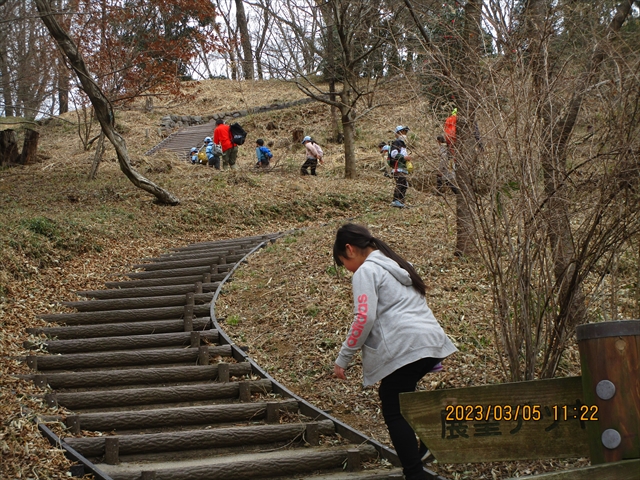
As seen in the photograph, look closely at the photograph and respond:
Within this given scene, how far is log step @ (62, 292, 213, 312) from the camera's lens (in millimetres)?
8922

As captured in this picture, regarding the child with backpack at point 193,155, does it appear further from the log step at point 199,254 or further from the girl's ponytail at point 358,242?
the girl's ponytail at point 358,242

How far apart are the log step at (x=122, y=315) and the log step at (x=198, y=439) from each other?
3181 mm

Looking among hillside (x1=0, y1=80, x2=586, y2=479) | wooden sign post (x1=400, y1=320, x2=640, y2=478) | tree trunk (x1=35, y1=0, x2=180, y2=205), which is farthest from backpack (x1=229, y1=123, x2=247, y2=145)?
wooden sign post (x1=400, y1=320, x2=640, y2=478)

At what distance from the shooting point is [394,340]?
3869 mm

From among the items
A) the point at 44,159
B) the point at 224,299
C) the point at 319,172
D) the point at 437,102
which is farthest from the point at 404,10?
the point at 44,159

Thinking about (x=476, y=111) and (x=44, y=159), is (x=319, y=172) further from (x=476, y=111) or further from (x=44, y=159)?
(x=476, y=111)

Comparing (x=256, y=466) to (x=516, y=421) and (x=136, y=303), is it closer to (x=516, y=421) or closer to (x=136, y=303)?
(x=516, y=421)

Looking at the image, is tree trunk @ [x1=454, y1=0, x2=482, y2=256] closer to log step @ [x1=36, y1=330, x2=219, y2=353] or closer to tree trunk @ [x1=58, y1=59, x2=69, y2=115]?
log step @ [x1=36, y1=330, x2=219, y2=353]

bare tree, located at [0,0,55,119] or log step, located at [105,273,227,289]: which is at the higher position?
bare tree, located at [0,0,55,119]

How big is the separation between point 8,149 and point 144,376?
16.7 meters

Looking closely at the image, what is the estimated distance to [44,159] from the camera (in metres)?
22.0

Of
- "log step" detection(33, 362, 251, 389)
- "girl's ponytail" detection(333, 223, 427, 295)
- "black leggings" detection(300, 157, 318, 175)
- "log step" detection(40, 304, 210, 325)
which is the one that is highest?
"black leggings" detection(300, 157, 318, 175)

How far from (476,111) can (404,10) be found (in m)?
11.6

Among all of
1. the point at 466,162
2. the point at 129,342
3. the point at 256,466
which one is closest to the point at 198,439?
the point at 256,466
